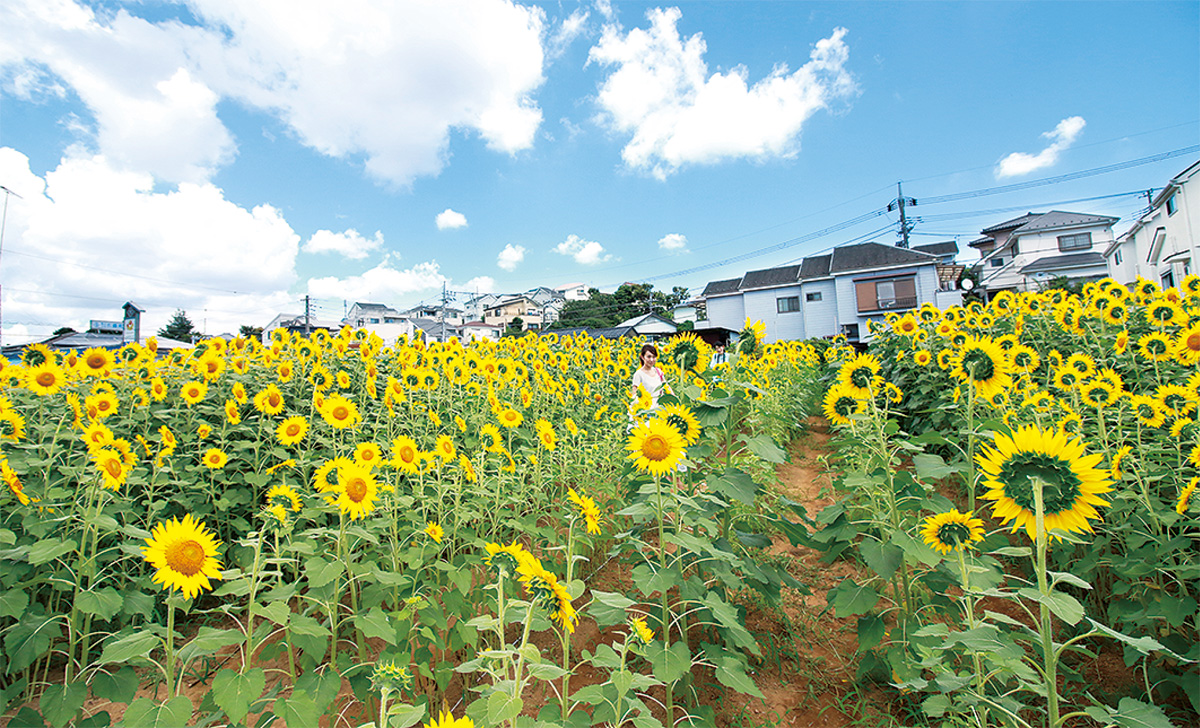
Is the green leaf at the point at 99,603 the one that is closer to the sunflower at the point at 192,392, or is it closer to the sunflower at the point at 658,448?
the sunflower at the point at 192,392

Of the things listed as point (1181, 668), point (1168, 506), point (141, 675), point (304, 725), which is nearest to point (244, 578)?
point (304, 725)

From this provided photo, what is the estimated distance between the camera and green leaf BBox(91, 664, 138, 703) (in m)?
1.64

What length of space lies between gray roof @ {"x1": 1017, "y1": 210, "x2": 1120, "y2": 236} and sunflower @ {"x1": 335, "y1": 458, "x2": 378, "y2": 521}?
2013 inches

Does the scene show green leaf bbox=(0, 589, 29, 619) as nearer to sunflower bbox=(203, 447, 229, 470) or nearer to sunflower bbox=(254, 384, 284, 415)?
sunflower bbox=(203, 447, 229, 470)

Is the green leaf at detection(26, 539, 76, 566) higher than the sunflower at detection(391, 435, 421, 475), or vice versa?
the sunflower at detection(391, 435, 421, 475)

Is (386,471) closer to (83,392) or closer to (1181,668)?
(83,392)

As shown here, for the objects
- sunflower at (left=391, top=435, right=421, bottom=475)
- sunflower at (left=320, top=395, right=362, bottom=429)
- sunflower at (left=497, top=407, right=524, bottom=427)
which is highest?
sunflower at (left=320, top=395, right=362, bottom=429)

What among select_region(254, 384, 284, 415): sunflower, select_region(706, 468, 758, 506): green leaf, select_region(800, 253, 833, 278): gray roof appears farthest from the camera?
select_region(800, 253, 833, 278): gray roof

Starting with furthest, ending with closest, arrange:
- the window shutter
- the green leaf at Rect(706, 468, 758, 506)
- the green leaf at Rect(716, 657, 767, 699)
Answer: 1. the window shutter
2. the green leaf at Rect(706, 468, 758, 506)
3. the green leaf at Rect(716, 657, 767, 699)

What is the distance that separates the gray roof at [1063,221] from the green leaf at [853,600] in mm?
49930

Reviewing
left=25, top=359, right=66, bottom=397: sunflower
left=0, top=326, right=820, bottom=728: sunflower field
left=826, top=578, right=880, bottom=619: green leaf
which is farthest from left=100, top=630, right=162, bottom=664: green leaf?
left=25, top=359, right=66, bottom=397: sunflower

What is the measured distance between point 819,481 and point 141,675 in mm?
4757

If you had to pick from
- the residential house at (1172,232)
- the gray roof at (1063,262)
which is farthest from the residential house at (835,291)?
the gray roof at (1063,262)

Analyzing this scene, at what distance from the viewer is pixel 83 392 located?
10.2 ft
